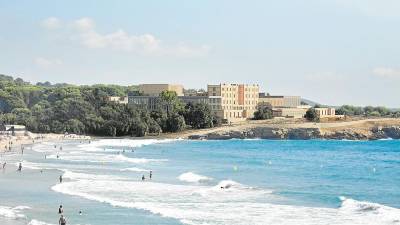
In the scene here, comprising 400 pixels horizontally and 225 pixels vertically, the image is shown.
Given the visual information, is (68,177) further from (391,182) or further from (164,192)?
(391,182)

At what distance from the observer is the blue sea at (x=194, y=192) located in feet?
126

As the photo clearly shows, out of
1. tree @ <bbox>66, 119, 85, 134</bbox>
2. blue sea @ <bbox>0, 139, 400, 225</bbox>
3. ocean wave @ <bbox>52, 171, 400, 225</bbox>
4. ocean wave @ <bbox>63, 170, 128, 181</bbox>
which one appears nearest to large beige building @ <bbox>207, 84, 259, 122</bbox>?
tree @ <bbox>66, 119, 85, 134</bbox>

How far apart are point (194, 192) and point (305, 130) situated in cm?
12325

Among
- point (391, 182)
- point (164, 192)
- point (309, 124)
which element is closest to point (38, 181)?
point (164, 192)

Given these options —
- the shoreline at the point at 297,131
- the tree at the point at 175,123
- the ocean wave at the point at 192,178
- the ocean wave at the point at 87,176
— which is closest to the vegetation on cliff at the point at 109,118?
the tree at the point at 175,123

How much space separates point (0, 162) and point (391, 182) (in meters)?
40.0

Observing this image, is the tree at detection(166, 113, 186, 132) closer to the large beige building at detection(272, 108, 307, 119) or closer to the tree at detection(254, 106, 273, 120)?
the tree at detection(254, 106, 273, 120)

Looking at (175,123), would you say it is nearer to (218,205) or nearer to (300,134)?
(300,134)

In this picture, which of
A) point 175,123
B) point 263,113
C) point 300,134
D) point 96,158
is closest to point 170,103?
point 175,123

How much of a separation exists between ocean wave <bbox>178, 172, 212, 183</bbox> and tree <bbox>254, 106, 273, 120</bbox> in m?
115

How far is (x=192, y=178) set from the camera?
6134 cm

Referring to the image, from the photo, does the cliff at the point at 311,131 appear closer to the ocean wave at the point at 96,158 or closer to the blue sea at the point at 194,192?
the ocean wave at the point at 96,158

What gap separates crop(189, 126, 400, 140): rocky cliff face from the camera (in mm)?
161375

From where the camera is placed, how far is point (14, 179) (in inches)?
2242
